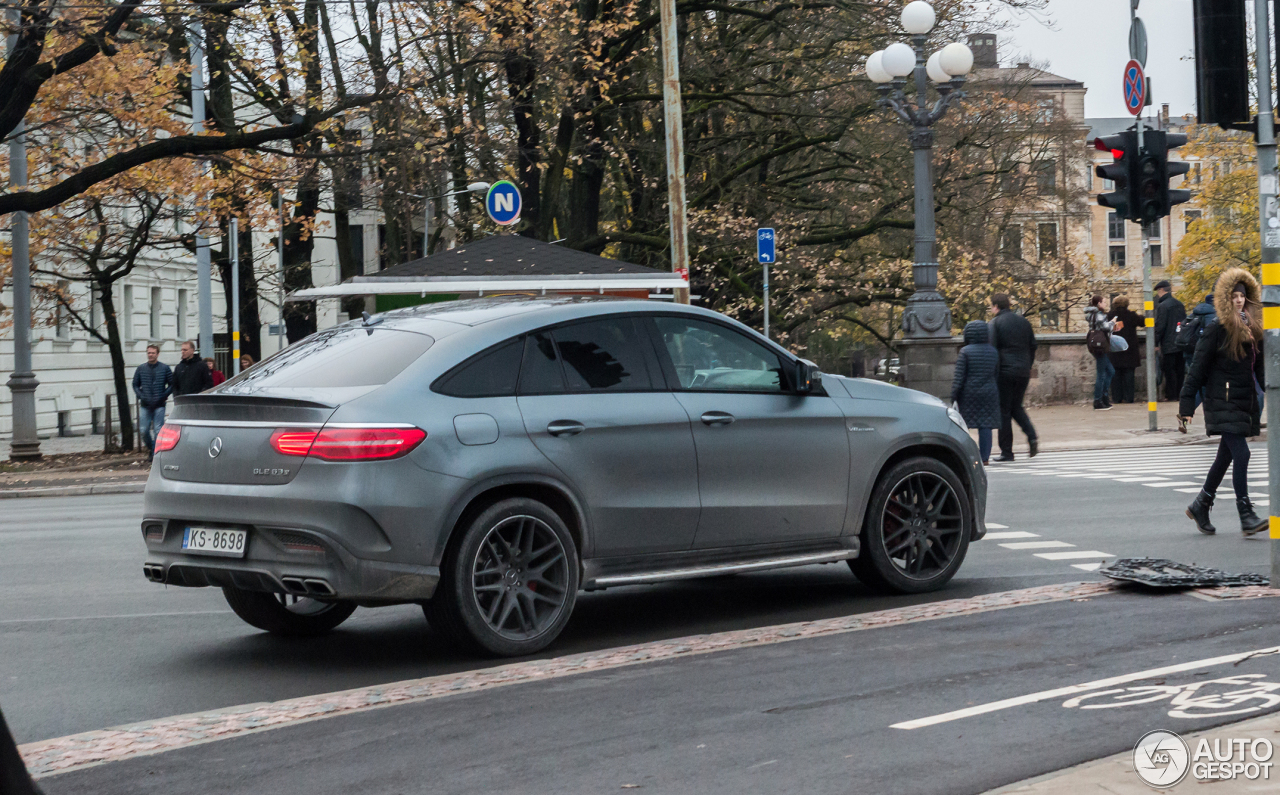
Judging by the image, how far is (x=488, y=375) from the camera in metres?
7.21

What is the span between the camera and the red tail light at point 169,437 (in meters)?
7.23

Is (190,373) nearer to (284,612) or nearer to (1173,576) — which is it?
(284,612)

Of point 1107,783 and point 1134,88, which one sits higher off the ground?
point 1134,88

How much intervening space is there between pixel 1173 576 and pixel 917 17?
42.4ft

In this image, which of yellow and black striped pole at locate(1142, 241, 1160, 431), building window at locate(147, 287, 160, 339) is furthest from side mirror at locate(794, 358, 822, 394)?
building window at locate(147, 287, 160, 339)

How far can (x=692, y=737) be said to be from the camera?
551 centimetres

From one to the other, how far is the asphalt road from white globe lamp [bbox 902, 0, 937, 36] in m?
10.5

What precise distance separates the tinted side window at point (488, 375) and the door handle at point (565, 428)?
250 mm

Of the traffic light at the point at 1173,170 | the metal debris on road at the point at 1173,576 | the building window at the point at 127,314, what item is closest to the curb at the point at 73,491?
the traffic light at the point at 1173,170

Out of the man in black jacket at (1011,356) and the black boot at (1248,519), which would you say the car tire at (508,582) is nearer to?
the black boot at (1248,519)

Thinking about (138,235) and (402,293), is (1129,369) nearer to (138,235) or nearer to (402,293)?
(402,293)

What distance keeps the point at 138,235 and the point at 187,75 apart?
310cm

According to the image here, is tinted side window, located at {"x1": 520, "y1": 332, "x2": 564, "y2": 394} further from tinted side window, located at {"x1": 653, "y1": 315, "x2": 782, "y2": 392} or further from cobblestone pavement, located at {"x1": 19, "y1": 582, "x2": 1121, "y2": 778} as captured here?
cobblestone pavement, located at {"x1": 19, "y1": 582, "x2": 1121, "y2": 778}

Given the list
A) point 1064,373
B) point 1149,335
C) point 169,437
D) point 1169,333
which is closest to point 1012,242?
point 1064,373
